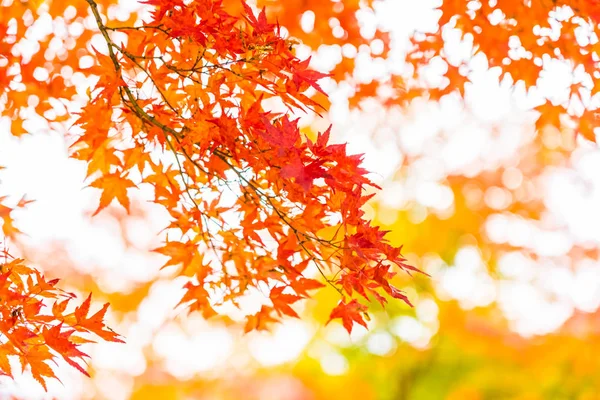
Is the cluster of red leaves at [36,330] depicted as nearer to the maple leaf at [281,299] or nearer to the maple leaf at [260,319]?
the maple leaf at [281,299]

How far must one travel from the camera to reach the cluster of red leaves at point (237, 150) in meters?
1.41

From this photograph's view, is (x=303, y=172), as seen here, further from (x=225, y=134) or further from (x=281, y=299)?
(x=281, y=299)

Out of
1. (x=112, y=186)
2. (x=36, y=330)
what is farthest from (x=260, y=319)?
(x=36, y=330)

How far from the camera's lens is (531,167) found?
19.7 feet

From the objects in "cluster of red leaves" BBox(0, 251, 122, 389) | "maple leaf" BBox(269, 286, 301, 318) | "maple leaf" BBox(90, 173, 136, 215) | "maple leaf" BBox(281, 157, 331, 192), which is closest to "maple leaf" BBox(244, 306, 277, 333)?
"maple leaf" BBox(269, 286, 301, 318)

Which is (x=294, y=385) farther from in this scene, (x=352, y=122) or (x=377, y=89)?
(x=377, y=89)

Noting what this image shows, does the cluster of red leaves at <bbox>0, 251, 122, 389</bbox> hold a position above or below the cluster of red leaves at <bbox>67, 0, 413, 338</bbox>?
below

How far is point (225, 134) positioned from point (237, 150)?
0.06 m

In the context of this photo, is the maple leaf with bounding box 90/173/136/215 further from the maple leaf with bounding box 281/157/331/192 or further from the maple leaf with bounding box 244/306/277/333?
the maple leaf with bounding box 281/157/331/192

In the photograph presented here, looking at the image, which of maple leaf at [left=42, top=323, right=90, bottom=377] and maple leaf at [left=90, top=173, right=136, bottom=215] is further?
maple leaf at [left=90, top=173, right=136, bottom=215]

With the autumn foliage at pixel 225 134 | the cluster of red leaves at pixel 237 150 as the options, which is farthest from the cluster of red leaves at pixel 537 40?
the cluster of red leaves at pixel 237 150

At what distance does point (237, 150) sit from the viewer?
157 centimetres

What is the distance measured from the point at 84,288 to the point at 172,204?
4.29 metres

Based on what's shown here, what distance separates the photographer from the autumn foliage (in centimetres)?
140
